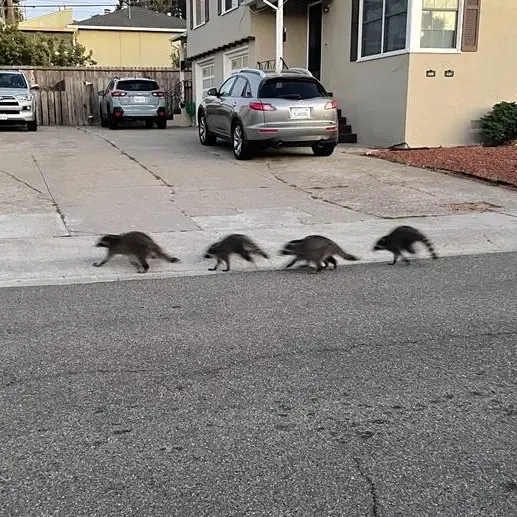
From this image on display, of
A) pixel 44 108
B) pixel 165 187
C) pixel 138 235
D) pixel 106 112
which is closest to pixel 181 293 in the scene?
pixel 138 235

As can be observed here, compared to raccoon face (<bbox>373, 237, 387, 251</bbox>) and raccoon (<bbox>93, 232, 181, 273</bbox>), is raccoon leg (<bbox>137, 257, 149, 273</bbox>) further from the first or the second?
raccoon face (<bbox>373, 237, 387, 251</bbox>)

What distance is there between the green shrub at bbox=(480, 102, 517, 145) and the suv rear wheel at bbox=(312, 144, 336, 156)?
396cm

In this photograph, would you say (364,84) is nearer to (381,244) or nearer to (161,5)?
(381,244)

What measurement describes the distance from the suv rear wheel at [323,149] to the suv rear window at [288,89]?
1.24 m

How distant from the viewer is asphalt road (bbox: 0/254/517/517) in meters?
3.07

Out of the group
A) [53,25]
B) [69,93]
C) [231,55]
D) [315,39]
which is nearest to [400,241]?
[315,39]

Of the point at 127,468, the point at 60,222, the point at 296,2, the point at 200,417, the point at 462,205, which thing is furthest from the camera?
the point at 296,2

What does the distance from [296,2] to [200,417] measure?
19.4 meters

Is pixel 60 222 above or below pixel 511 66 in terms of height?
below

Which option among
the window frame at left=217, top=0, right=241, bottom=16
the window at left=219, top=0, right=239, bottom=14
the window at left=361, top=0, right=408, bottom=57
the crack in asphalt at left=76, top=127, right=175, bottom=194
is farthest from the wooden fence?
the window at left=361, top=0, right=408, bottom=57

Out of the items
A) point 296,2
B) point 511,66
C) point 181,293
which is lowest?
point 181,293

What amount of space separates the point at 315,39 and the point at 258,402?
19.1 m

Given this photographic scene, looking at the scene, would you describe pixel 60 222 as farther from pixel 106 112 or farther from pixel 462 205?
pixel 106 112

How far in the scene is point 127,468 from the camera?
3.26 metres
